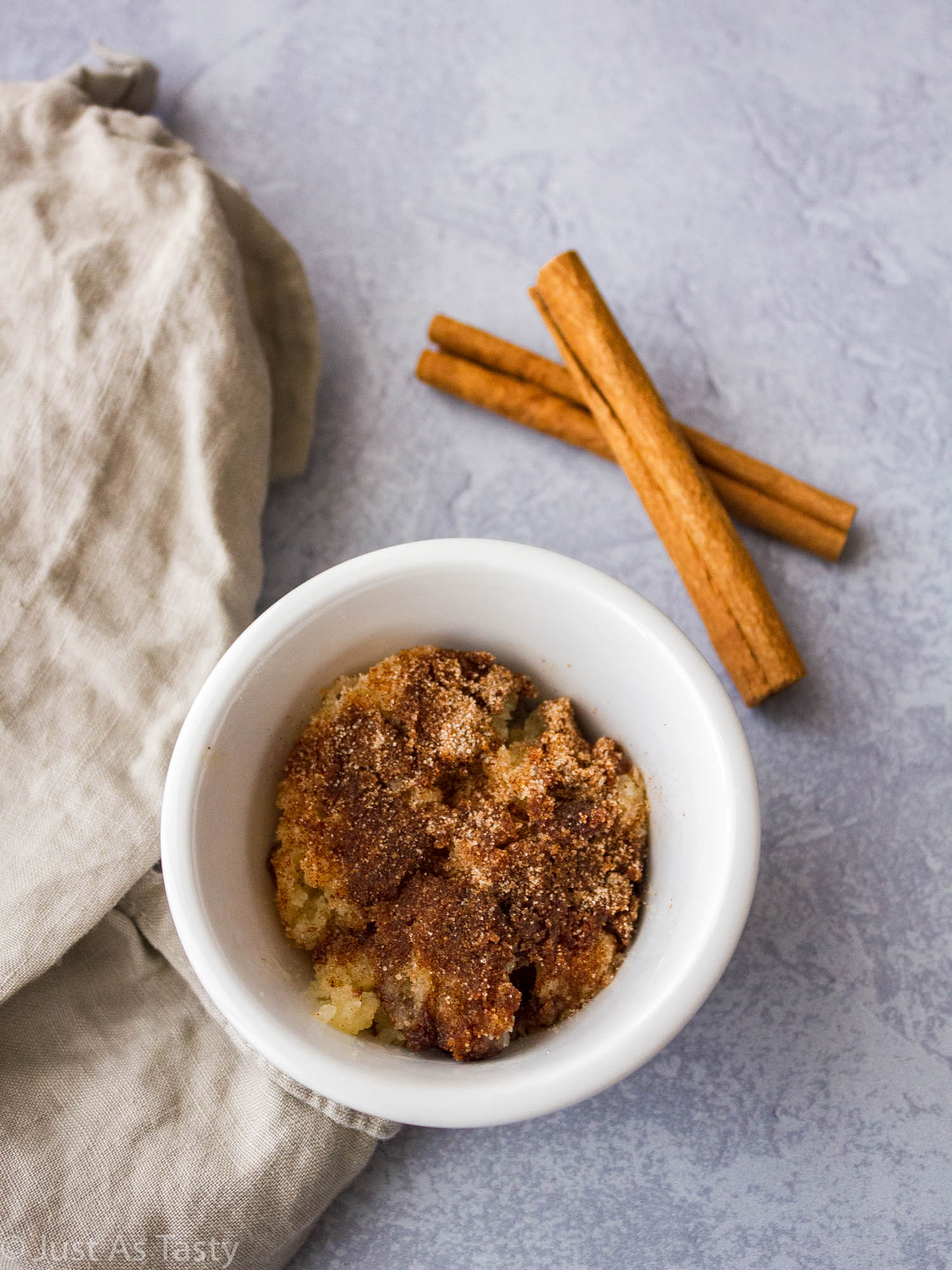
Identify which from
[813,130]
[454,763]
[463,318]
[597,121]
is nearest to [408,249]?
[463,318]

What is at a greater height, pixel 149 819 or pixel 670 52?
pixel 670 52

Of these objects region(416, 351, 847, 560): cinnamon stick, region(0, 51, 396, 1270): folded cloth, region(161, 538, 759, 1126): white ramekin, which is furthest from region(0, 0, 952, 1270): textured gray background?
region(161, 538, 759, 1126): white ramekin

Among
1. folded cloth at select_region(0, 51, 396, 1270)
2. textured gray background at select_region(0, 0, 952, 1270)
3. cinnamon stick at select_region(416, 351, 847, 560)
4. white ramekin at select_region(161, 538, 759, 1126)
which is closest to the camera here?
white ramekin at select_region(161, 538, 759, 1126)

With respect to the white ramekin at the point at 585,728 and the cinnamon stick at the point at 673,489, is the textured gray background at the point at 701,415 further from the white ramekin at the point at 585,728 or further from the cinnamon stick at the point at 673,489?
the white ramekin at the point at 585,728

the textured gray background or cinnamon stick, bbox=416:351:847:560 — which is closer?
the textured gray background

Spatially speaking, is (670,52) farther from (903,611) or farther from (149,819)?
(149,819)

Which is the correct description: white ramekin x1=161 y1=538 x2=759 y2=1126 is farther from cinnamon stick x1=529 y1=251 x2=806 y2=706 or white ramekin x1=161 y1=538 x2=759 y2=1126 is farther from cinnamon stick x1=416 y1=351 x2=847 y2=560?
cinnamon stick x1=416 y1=351 x2=847 y2=560

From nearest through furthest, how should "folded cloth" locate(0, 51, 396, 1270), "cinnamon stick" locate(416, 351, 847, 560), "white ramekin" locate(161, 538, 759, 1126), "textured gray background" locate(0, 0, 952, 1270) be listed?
"white ramekin" locate(161, 538, 759, 1126) → "folded cloth" locate(0, 51, 396, 1270) → "textured gray background" locate(0, 0, 952, 1270) → "cinnamon stick" locate(416, 351, 847, 560)
